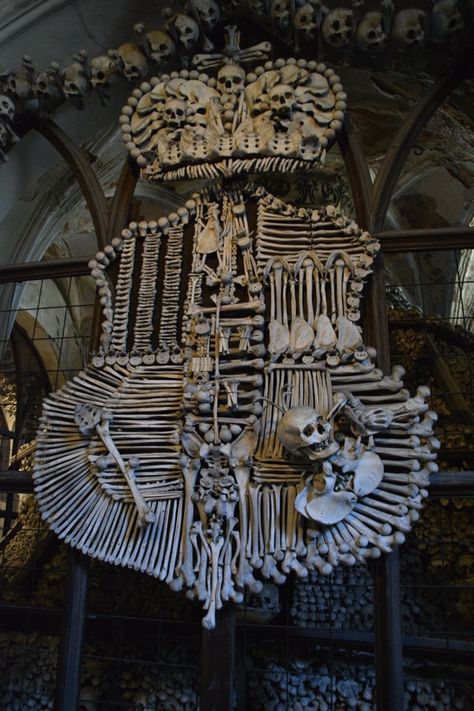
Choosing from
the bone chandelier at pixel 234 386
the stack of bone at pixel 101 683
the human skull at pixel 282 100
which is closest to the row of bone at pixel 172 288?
the bone chandelier at pixel 234 386

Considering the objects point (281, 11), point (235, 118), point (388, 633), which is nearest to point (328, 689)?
point (388, 633)

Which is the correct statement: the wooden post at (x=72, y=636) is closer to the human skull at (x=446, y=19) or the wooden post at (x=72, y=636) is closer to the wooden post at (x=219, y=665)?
the wooden post at (x=219, y=665)

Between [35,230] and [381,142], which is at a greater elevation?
[381,142]

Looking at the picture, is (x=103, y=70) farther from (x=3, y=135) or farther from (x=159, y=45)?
(x=3, y=135)

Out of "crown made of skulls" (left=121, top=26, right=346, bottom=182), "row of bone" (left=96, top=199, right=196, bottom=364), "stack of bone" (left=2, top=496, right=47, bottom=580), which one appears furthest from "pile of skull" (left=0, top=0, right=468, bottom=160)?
"stack of bone" (left=2, top=496, right=47, bottom=580)

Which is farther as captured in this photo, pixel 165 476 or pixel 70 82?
pixel 70 82

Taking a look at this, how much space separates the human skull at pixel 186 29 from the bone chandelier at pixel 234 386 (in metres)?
0.09

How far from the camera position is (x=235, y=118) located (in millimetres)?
2229

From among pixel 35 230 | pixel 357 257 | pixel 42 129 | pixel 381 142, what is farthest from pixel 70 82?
pixel 381 142

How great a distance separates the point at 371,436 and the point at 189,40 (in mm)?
1595

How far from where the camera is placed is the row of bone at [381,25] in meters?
2.18

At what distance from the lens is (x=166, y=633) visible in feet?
10.7

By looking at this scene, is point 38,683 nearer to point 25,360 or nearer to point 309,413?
point 309,413

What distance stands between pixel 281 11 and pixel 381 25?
361mm
